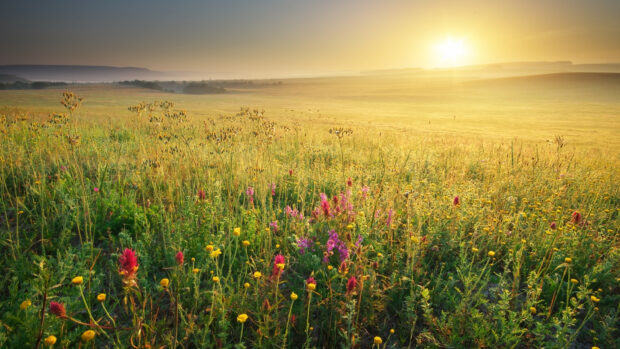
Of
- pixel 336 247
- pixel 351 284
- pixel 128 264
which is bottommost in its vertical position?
pixel 336 247

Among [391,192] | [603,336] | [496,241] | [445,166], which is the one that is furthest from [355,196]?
[445,166]

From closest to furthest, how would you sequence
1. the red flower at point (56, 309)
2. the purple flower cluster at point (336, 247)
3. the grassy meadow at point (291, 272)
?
the red flower at point (56, 309) → the grassy meadow at point (291, 272) → the purple flower cluster at point (336, 247)

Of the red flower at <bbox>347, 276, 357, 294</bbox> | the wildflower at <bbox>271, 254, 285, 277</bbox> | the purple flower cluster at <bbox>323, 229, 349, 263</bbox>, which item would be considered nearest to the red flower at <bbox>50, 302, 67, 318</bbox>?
the wildflower at <bbox>271, 254, 285, 277</bbox>

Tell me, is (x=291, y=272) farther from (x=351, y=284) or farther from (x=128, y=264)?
(x=128, y=264)

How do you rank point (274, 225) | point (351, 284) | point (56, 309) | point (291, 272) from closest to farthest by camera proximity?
point (56, 309)
point (351, 284)
point (291, 272)
point (274, 225)

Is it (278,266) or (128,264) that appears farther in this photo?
(278,266)

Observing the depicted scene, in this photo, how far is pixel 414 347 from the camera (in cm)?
231

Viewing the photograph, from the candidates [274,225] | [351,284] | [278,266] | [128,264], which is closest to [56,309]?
[128,264]

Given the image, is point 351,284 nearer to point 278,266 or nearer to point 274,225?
point 278,266

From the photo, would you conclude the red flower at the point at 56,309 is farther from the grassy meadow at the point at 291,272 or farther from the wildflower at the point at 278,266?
the wildflower at the point at 278,266

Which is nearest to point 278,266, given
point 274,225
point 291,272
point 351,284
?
point 351,284

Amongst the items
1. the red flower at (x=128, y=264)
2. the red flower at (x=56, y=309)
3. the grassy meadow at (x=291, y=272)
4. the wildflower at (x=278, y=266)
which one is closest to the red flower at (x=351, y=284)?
the grassy meadow at (x=291, y=272)

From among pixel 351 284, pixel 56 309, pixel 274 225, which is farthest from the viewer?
pixel 274 225

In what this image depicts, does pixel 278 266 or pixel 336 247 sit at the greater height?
pixel 278 266
